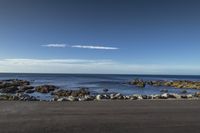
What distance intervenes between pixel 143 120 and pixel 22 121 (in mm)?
4775

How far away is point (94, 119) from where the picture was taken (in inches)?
476

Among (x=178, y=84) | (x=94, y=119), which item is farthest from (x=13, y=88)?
(x=178, y=84)

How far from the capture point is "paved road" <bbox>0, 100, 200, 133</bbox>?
1034 cm

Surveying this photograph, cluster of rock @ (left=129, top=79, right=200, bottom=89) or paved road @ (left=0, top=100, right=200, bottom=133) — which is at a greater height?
cluster of rock @ (left=129, top=79, right=200, bottom=89)

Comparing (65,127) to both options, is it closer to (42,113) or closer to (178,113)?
(42,113)

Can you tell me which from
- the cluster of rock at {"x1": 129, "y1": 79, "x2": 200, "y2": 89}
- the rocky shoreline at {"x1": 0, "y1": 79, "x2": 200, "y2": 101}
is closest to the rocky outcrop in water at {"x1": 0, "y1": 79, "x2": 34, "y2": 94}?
the rocky shoreline at {"x1": 0, "y1": 79, "x2": 200, "y2": 101}

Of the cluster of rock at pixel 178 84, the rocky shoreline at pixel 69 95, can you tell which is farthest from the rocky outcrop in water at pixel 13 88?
the cluster of rock at pixel 178 84

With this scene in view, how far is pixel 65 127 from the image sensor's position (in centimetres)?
1059

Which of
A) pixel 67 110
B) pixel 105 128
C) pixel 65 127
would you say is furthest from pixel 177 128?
pixel 67 110

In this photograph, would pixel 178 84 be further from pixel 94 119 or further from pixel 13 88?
pixel 94 119

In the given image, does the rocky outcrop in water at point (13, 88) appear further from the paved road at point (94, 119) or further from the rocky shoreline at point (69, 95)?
the paved road at point (94, 119)

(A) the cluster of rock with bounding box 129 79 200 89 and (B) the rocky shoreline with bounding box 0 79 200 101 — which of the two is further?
(A) the cluster of rock with bounding box 129 79 200 89

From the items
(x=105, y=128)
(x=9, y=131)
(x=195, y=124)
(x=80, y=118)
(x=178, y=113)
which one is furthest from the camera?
(x=178, y=113)

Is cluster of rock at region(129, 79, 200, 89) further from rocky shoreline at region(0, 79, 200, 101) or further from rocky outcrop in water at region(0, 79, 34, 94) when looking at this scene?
rocky outcrop in water at region(0, 79, 34, 94)
